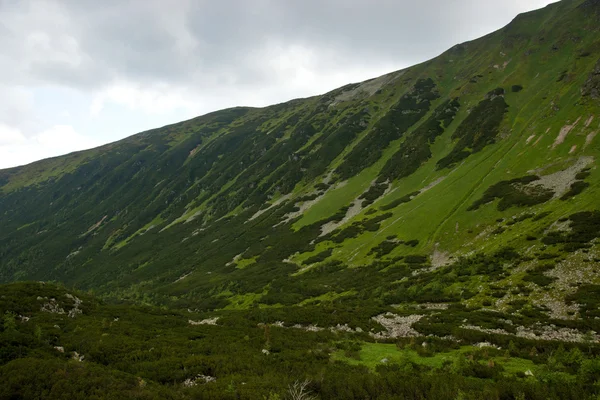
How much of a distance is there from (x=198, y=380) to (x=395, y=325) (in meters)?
19.8

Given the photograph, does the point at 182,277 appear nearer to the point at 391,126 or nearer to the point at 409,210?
the point at 409,210

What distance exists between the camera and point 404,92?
170 m

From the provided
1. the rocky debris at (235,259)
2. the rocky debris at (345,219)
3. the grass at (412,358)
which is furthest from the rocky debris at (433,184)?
the grass at (412,358)

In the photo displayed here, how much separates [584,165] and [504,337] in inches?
1936

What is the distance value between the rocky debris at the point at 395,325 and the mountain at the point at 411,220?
0.85ft

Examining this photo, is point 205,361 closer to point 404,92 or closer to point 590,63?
point 590,63

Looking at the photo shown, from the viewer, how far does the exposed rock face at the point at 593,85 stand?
76.0 meters

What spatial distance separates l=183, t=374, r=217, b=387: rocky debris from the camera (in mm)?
16734

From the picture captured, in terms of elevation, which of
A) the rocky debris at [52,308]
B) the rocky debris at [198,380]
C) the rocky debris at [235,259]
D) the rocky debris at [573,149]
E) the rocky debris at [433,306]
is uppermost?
the rocky debris at [52,308]

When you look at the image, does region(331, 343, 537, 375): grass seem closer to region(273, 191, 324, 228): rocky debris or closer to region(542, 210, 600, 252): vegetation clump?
region(542, 210, 600, 252): vegetation clump

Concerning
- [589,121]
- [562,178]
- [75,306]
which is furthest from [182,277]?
[589,121]

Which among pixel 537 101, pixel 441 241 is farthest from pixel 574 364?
pixel 537 101

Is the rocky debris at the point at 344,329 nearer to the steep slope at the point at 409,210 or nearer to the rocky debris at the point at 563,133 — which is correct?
the steep slope at the point at 409,210

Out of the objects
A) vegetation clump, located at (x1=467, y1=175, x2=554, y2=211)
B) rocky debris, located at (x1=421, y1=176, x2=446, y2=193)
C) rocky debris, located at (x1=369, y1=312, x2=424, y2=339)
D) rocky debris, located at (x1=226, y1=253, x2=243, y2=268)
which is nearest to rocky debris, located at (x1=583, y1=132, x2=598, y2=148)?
vegetation clump, located at (x1=467, y1=175, x2=554, y2=211)
